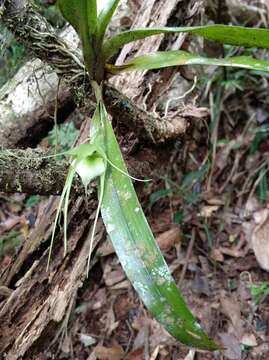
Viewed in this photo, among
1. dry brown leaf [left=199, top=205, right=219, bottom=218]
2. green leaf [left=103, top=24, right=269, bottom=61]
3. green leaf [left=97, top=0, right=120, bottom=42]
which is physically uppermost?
green leaf [left=97, top=0, right=120, bottom=42]

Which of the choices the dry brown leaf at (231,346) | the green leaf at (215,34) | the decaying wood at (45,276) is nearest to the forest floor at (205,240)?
the dry brown leaf at (231,346)

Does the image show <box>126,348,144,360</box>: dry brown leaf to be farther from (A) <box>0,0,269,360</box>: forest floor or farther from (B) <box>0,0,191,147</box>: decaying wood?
(B) <box>0,0,191,147</box>: decaying wood

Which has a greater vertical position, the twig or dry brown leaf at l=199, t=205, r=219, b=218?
dry brown leaf at l=199, t=205, r=219, b=218

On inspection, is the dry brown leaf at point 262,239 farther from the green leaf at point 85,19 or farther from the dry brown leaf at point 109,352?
the green leaf at point 85,19

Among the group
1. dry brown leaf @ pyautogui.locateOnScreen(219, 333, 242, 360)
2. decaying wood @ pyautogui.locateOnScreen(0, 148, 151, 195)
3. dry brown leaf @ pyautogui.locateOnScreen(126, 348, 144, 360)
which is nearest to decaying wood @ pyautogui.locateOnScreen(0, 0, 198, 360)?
decaying wood @ pyautogui.locateOnScreen(0, 148, 151, 195)

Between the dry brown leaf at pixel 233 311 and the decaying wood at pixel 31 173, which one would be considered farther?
the dry brown leaf at pixel 233 311

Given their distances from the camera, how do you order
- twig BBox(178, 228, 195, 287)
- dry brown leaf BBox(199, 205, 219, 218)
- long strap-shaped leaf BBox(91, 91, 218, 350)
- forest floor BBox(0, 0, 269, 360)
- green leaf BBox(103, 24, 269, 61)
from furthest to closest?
dry brown leaf BBox(199, 205, 219, 218) → twig BBox(178, 228, 195, 287) → forest floor BBox(0, 0, 269, 360) → green leaf BBox(103, 24, 269, 61) → long strap-shaped leaf BBox(91, 91, 218, 350)
